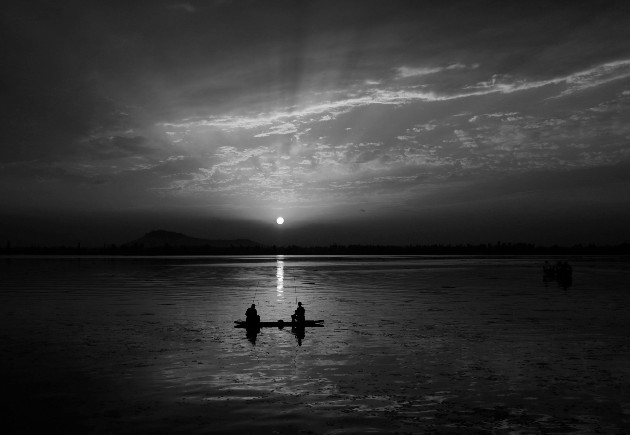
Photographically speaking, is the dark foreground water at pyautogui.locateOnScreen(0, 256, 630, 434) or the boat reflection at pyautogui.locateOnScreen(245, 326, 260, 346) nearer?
the dark foreground water at pyautogui.locateOnScreen(0, 256, 630, 434)

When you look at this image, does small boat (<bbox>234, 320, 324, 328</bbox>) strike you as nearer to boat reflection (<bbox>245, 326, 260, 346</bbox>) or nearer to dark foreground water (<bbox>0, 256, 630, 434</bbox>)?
boat reflection (<bbox>245, 326, 260, 346</bbox>)

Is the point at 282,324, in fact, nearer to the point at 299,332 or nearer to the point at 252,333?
the point at 299,332

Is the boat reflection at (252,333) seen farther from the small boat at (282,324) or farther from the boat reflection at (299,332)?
the boat reflection at (299,332)

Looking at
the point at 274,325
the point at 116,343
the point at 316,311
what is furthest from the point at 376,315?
the point at 116,343

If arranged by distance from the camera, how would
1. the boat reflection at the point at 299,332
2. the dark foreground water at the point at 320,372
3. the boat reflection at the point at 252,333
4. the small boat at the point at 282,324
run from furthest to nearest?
the small boat at the point at 282,324 < the boat reflection at the point at 299,332 < the boat reflection at the point at 252,333 < the dark foreground water at the point at 320,372

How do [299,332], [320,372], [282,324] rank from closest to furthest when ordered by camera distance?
[320,372], [299,332], [282,324]

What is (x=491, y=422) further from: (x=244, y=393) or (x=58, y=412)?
(x=58, y=412)

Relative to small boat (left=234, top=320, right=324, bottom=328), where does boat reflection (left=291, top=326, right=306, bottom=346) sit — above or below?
below

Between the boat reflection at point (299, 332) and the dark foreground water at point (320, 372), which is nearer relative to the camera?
the dark foreground water at point (320, 372)

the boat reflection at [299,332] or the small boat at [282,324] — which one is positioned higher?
the small boat at [282,324]

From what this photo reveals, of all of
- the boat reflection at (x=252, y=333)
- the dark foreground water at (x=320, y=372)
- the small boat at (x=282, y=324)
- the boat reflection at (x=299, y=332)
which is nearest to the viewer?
the dark foreground water at (x=320, y=372)

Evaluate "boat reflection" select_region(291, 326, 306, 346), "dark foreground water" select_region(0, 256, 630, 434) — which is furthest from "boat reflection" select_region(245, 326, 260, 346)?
"boat reflection" select_region(291, 326, 306, 346)

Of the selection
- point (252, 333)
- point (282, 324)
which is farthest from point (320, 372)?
point (282, 324)

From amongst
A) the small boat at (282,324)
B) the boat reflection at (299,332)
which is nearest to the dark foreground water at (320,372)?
the boat reflection at (299,332)
